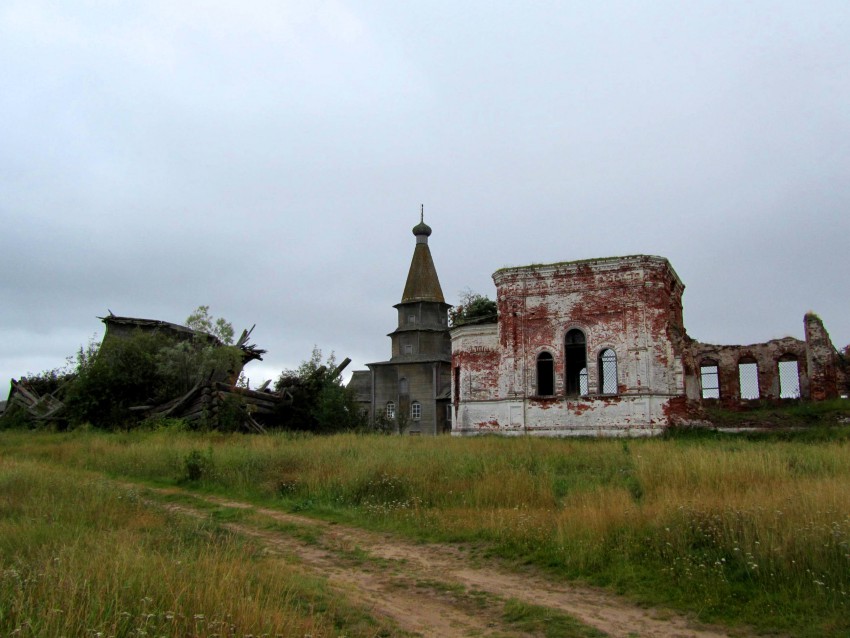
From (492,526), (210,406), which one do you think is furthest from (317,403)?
(492,526)

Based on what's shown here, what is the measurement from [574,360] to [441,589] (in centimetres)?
2114

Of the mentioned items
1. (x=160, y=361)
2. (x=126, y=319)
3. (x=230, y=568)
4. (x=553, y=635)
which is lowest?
(x=553, y=635)

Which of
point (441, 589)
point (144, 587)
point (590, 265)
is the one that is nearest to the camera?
point (144, 587)

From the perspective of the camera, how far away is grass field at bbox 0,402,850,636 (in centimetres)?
475

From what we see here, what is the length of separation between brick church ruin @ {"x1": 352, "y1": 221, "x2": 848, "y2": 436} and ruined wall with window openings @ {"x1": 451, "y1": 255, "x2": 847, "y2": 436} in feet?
0.13

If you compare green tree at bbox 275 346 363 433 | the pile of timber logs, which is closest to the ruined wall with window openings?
green tree at bbox 275 346 363 433

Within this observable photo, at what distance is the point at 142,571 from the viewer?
484cm

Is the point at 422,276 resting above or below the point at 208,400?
above

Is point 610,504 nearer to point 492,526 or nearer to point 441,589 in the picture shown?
point 492,526

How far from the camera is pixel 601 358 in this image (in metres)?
24.8

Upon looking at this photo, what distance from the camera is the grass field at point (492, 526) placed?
15.6 feet

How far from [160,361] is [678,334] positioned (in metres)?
20.4

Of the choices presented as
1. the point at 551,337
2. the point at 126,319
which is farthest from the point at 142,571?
the point at 126,319

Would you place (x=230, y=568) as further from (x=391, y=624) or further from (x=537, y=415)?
(x=537, y=415)
